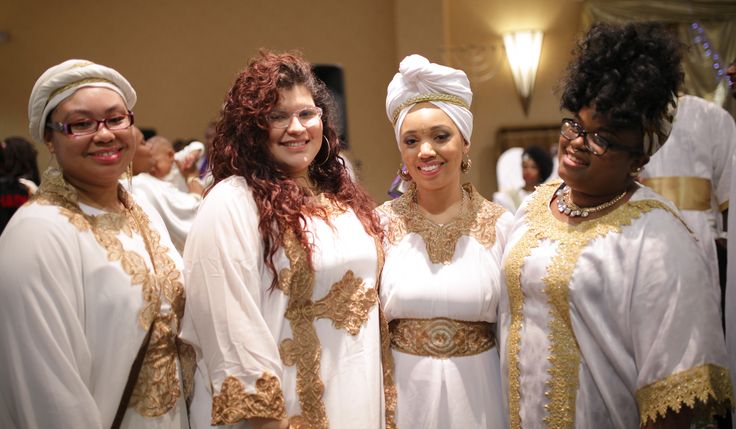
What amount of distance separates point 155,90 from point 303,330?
18.8 ft

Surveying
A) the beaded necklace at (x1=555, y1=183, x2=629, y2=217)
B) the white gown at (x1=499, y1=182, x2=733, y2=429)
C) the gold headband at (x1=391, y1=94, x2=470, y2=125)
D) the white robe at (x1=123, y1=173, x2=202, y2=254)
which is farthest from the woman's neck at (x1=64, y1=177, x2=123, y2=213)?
the white robe at (x1=123, y1=173, x2=202, y2=254)

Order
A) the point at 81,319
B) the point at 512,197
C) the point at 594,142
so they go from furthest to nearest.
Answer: the point at 512,197, the point at 594,142, the point at 81,319

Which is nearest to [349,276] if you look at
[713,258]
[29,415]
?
[29,415]

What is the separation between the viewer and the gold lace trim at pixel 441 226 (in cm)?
→ 283

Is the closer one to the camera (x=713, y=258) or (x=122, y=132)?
(x=122, y=132)

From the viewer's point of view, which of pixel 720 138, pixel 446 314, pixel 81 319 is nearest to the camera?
pixel 81 319

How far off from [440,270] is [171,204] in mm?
2776

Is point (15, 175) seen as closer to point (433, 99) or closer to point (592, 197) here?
point (433, 99)

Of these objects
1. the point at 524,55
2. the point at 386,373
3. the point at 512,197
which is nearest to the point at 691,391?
the point at 386,373

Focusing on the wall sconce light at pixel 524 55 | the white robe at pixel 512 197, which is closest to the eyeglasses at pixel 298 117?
the white robe at pixel 512 197

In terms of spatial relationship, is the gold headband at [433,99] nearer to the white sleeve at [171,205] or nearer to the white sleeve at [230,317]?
the white sleeve at [230,317]

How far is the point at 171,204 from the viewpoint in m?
5.04

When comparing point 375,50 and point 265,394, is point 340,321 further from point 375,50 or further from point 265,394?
point 375,50

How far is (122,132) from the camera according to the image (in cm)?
236
